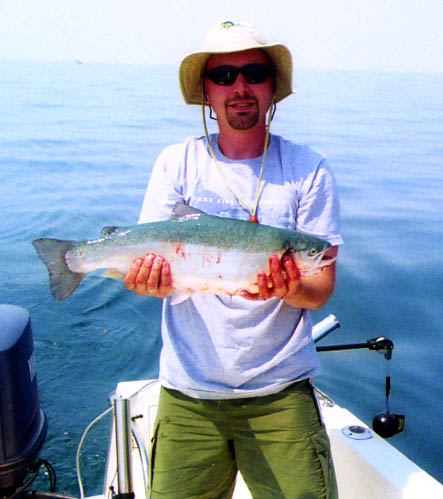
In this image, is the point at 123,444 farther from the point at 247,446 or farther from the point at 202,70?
the point at 202,70

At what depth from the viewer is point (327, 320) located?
4125 millimetres

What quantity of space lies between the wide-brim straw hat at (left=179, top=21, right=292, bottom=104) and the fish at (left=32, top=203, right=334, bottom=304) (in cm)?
82

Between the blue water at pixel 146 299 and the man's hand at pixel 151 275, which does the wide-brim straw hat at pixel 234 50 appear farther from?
the blue water at pixel 146 299

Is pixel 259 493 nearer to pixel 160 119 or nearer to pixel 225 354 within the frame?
pixel 225 354

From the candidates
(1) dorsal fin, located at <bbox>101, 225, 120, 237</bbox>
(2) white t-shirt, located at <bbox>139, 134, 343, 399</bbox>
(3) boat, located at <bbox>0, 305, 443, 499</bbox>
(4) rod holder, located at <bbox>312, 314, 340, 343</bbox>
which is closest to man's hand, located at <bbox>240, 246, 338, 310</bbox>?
(2) white t-shirt, located at <bbox>139, 134, 343, 399</bbox>

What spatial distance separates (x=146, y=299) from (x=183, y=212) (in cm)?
659

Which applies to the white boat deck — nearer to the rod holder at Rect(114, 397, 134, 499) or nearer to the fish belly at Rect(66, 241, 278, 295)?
the rod holder at Rect(114, 397, 134, 499)

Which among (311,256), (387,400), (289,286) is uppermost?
(311,256)

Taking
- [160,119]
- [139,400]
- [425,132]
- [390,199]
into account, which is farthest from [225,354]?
[160,119]

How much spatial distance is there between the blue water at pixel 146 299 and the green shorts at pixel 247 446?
2477mm

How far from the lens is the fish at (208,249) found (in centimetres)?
249

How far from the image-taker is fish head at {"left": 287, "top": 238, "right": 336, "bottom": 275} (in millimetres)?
2486

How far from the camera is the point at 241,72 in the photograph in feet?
8.98

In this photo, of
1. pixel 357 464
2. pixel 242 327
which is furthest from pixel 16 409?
pixel 357 464
